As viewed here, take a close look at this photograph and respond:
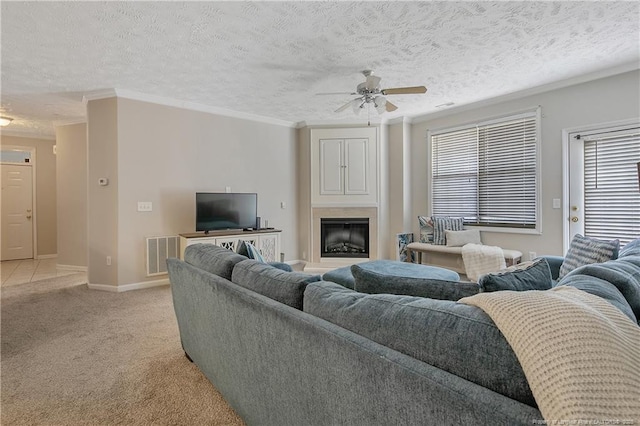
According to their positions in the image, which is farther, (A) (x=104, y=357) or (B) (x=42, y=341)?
(B) (x=42, y=341)

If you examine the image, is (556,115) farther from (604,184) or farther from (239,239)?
(239,239)

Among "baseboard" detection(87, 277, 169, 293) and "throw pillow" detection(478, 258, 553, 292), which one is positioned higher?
"throw pillow" detection(478, 258, 553, 292)

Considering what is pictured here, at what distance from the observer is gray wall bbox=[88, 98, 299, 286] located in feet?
13.9

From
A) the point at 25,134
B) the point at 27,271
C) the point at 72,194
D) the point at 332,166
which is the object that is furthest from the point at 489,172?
the point at 25,134

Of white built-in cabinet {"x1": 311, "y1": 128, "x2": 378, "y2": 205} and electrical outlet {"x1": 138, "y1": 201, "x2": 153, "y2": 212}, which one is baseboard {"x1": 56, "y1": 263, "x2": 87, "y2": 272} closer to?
electrical outlet {"x1": 138, "y1": 201, "x2": 153, "y2": 212}

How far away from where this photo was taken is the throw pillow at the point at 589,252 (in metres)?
2.40

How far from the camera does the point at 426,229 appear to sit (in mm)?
5348

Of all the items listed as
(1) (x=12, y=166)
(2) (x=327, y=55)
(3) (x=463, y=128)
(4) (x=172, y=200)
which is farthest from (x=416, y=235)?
(1) (x=12, y=166)

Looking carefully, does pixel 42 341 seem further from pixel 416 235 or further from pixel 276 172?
pixel 416 235

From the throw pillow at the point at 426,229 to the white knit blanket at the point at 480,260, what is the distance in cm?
73

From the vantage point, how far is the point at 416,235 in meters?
5.73

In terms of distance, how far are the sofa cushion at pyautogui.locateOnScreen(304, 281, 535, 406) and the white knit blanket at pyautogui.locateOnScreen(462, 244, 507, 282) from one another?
12.8 feet

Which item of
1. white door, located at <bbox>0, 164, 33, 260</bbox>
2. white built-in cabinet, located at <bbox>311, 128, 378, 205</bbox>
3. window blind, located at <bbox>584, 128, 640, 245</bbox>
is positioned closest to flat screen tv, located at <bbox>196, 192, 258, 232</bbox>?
white built-in cabinet, located at <bbox>311, 128, 378, 205</bbox>

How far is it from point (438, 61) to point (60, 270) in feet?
22.1
